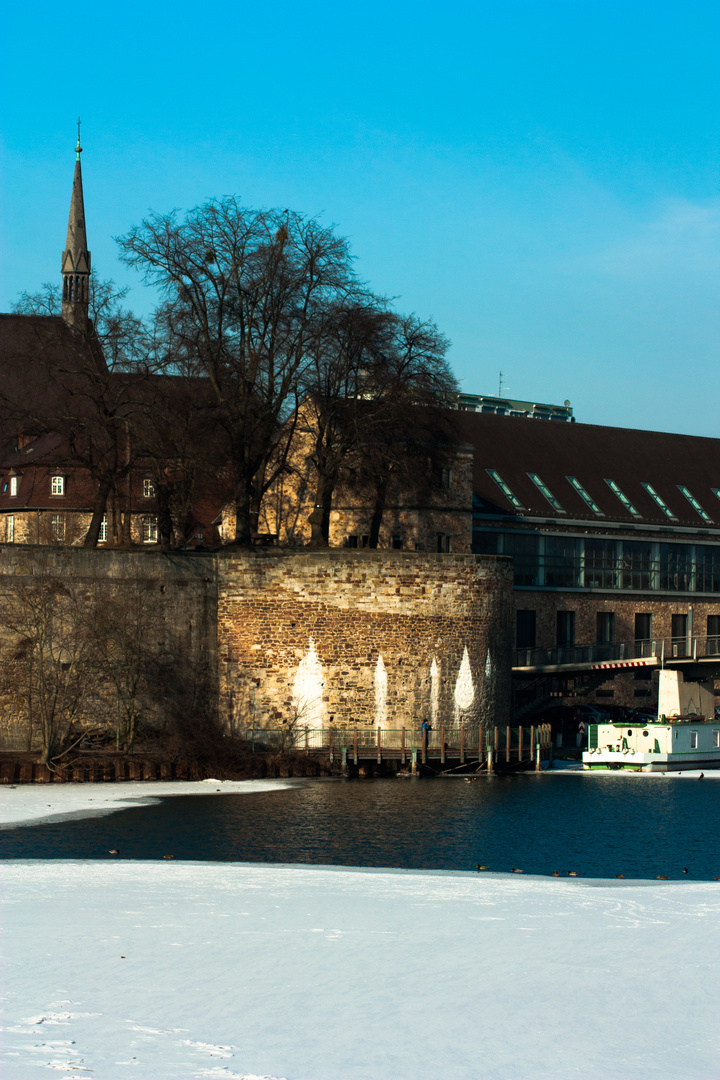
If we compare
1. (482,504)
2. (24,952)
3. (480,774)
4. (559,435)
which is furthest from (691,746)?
(24,952)

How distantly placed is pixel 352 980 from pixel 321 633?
29145mm

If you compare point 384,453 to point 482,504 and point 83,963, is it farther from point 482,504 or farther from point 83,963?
point 83,963

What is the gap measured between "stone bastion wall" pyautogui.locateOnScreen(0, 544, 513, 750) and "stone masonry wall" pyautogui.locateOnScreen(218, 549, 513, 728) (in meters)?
0.03

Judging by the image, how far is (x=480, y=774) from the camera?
140 ft

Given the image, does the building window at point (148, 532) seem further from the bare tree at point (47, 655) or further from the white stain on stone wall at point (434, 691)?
the white stain on stone wall at point (434, 691)

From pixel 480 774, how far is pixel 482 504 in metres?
18.6

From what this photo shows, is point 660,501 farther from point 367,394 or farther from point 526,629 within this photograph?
point 367,394

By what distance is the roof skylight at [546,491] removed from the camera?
61.5 m

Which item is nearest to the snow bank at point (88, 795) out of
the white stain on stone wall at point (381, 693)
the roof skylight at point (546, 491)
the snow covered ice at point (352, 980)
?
the white stain on stone wall at point (381, 693)

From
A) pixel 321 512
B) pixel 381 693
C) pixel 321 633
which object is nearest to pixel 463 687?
pixel 381 693

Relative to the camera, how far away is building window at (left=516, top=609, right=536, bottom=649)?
190 ft

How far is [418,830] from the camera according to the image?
29.3 m

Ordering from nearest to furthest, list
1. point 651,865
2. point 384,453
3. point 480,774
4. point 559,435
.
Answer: point 651,865 < point 480,774 < point 384,453 < point 559,435

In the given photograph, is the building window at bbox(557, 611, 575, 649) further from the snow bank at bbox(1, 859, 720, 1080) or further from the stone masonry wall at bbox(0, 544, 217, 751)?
the snow bank at bbox(1, 859, 720, 1080)
